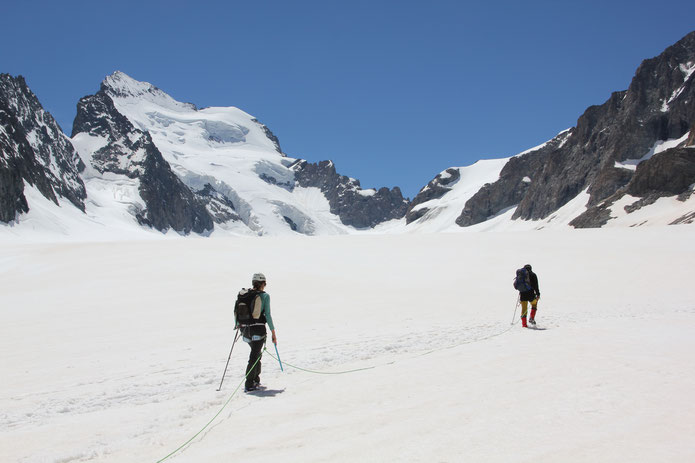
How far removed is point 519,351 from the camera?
9039mm

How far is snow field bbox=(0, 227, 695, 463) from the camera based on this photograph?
16.3 ft

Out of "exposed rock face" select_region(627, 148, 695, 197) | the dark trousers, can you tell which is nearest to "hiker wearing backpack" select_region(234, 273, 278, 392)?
the dark trousers

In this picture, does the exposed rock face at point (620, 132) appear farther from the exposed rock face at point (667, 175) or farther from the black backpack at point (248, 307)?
the black backpack at point (248, 307)

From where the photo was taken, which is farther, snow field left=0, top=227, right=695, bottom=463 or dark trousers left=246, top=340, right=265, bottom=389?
dark trousers left=246, top=340, right=265, bottom=389

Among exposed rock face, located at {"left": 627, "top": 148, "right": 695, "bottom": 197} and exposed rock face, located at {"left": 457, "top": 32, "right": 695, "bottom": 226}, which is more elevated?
exposed rock face, located at {"left": 457, "top": 32, "right": 695, "bottom": 226}

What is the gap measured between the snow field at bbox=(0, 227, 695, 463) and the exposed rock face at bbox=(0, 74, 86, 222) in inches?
4723

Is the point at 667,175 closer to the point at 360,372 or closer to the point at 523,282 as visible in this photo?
the point at 523,282

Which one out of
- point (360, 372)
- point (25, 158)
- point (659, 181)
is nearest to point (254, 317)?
point (360, 372)

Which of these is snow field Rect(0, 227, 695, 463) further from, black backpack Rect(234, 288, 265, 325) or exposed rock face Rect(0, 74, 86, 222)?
exposed rock face Rect(0, 74, 86, 222)

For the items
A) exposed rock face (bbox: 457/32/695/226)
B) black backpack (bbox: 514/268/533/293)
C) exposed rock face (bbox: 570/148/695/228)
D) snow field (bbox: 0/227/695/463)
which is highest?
exposed rock face (bbox: 457/32/695/226)

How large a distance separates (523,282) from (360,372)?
279 inches

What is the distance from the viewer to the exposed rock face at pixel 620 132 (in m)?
130

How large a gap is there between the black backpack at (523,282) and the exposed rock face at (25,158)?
135 meters

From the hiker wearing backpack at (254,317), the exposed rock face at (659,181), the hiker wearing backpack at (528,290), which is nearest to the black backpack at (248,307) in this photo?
the hiker wearing backpack at (254,317)
